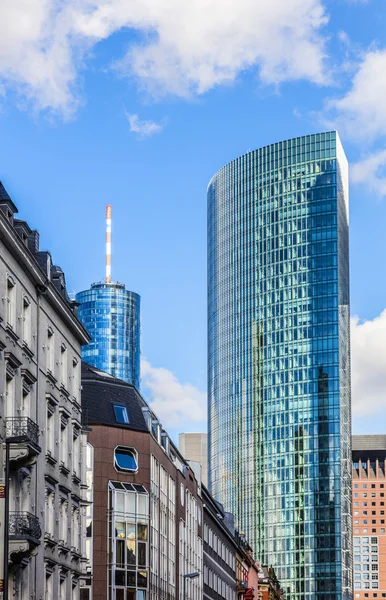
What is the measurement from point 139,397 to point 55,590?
30543mm

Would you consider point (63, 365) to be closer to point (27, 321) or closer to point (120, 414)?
point (27, 321)

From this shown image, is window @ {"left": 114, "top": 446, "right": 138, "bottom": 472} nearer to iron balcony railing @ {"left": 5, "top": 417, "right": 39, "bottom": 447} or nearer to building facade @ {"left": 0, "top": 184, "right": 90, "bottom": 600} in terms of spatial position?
building facade @ {"left": 0, "top": 184, "right": 90, "bottom": 600}

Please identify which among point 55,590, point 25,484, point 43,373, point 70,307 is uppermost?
point 70,307

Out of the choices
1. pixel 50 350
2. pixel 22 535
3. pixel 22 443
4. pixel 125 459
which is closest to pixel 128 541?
pixel 125 459

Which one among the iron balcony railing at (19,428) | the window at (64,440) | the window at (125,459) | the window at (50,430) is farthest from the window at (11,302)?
the window at (125,459)

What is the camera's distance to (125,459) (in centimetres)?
8281

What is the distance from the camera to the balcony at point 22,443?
1909 inches

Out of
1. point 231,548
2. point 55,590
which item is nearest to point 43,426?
point 55,590

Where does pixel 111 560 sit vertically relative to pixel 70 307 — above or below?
below

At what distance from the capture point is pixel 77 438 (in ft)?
217

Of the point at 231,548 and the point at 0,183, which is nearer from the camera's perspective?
the point at 0,183

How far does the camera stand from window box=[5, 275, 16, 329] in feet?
169

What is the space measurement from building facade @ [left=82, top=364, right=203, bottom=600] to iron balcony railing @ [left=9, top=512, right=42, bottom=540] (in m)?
23.0

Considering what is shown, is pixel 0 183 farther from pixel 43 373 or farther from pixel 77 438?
pixel 77 438
